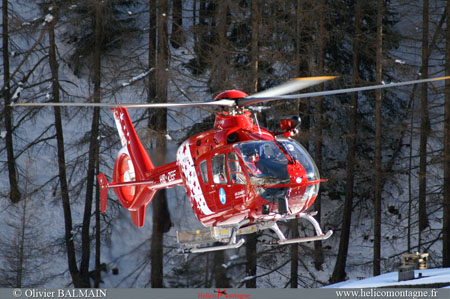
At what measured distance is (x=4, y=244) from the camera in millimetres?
23984

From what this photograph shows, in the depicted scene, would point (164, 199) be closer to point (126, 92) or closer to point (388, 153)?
point (126, 92)

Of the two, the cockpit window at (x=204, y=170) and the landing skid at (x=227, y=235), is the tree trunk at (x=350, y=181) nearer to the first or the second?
the landing skid at (x=227, y=235)

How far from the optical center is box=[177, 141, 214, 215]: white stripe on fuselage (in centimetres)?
1467

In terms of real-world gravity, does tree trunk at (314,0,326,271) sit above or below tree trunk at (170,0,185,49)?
below

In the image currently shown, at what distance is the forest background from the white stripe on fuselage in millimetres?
7790

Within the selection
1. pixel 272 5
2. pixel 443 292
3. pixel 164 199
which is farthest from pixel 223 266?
pixel 443 292

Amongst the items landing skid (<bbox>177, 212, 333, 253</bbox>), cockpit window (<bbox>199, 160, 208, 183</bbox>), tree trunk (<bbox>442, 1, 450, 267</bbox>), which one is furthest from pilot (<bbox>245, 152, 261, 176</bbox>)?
tree trunk (<bbox>442, 1, 450, 267</bbox>)

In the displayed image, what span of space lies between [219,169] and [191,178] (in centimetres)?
87

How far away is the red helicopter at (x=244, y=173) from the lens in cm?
1350

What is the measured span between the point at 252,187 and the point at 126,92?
14.9 metres

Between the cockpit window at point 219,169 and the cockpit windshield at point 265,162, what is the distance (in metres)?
0.48

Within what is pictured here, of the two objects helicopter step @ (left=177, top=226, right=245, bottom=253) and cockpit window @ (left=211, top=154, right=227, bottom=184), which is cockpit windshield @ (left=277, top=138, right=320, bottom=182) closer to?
cockpit window @ (left=211, top=154, right=227, bottom=184)

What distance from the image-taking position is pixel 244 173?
1367cm

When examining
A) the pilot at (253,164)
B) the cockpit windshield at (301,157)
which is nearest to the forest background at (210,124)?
the cockpit windshield at (301,157)
